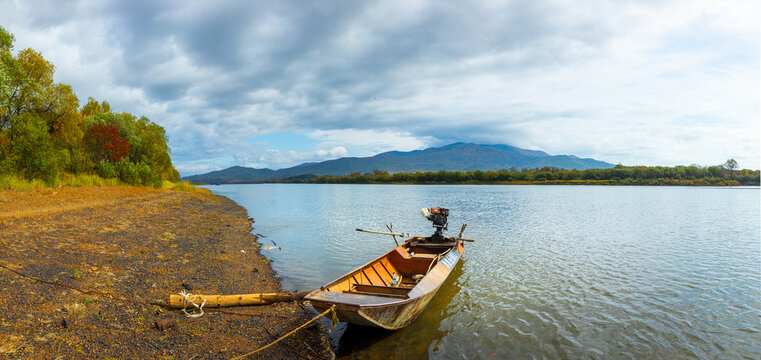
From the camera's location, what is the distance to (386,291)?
938 centimetres

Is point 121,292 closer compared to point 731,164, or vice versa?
point 121,292

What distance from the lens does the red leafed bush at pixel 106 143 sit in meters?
38.0

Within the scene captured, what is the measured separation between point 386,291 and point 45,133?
95.0 feet

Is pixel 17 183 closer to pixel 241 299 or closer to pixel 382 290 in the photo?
pixel 241 299

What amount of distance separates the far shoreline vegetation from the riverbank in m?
10.5

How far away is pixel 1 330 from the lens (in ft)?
18.4

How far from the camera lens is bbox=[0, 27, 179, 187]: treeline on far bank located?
23.0 metres

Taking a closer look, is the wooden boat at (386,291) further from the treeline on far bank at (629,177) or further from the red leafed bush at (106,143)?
the treeline on far bank at (629,177)

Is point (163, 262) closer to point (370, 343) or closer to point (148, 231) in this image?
point (148, 231)

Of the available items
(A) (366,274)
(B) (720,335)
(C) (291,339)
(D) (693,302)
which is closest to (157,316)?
(C) (291,339)

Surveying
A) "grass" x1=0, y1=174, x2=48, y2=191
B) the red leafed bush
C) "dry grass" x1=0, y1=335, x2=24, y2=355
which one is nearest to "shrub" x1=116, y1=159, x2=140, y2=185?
the red leafed bush

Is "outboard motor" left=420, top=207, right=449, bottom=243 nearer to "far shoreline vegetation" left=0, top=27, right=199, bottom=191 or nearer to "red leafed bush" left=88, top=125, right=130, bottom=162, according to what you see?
"far shoreline vegetation" left=0, top=27, right=199, bottom=191

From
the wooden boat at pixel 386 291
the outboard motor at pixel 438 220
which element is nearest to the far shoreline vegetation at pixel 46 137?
the wooden boat at pixel 386 291

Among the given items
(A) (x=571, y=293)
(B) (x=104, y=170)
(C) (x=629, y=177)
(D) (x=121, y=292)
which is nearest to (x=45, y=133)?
(B) (x=104, y=170)
